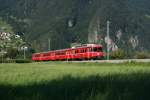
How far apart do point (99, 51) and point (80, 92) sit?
69.2 m

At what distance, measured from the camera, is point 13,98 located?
13180 mm

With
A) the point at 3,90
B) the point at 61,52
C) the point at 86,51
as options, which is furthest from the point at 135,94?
the point at 61,52

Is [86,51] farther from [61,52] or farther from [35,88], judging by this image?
[35,88]

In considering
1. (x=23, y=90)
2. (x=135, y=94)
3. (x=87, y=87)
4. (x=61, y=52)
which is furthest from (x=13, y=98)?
(x=61, y=52)

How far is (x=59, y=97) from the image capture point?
1267 centimetres

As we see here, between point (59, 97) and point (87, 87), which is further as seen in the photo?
point (87, 87)

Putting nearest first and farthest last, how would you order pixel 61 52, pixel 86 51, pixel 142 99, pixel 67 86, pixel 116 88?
1. pixel 142 99
2. pixel 116 88
3. pixel 67 86
4. pixel 86 51
5. pixel 61 52

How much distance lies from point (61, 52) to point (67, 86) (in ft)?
255

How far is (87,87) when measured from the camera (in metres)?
13.7

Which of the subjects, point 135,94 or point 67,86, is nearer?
point 135,94

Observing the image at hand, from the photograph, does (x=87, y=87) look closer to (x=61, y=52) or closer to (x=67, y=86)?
(x=67, y=86)

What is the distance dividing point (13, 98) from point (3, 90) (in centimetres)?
146

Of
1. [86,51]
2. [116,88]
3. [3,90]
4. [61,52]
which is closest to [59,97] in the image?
[116,88]

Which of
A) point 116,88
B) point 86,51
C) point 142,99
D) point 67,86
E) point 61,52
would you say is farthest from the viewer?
point 61,52
